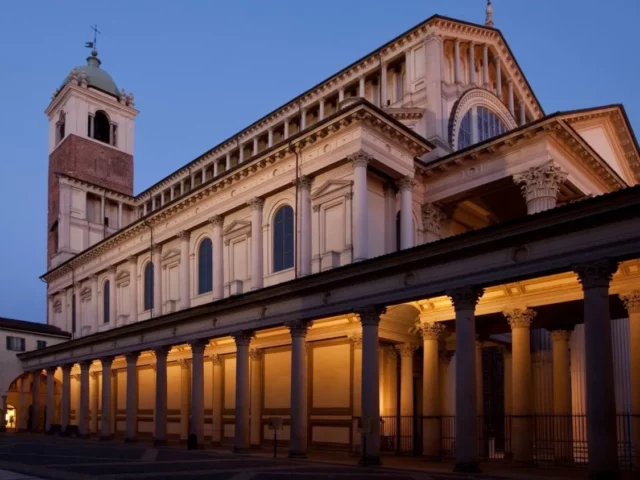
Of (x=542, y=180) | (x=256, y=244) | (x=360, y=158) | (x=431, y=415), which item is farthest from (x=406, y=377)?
(x=256, y=244)

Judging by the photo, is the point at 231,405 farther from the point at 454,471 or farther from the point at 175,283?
the point at 454,471

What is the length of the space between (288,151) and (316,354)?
30.4 ft

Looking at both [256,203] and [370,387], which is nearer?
[370,387]

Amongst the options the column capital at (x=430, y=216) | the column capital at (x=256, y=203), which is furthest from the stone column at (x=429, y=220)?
the column capital at (x=256, y=203)

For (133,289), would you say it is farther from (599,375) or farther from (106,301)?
(599,375)

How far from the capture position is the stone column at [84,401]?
41531mm

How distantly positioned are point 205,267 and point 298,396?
638 inches

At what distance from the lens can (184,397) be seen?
39.1m

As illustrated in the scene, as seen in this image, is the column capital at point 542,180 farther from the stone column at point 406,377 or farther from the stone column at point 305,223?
the stone column at point 305,223

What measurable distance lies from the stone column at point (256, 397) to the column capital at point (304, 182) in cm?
824

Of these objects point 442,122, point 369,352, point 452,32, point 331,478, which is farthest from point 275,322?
point 452,32

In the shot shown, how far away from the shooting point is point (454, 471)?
62.1 feet

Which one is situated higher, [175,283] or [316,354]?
[175,283]

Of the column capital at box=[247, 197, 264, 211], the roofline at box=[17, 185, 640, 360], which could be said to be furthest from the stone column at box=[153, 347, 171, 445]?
the roofline at box=[17, 185, 640, 360]
